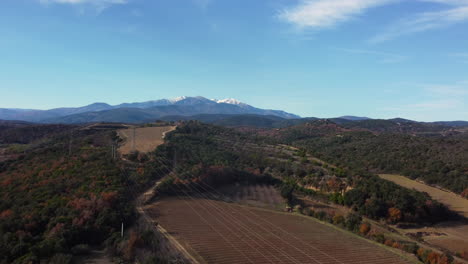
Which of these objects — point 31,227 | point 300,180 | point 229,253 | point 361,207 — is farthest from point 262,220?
point 31,227

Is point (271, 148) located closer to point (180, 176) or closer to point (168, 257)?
point (180, 176)

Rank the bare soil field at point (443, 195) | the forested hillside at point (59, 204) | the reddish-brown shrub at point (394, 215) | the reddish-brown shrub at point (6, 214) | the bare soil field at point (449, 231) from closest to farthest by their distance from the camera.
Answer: the forested hillside at point (59, 204) < the reddish-brown shrub at point (6, 214) < the bare soil field at point (449, 231) < the reddish-brown shrub at point (394, 215) < the bare soil field at point (443, 195)

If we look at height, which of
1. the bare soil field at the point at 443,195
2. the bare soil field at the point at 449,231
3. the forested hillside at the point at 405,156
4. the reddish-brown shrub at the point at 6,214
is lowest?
the bare soil field at the point at 449,231

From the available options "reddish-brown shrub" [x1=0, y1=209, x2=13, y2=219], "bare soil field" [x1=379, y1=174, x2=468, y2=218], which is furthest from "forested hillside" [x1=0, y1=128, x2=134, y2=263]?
"bare soil field" [x1=379, y1=174, x2=468, y2=218]

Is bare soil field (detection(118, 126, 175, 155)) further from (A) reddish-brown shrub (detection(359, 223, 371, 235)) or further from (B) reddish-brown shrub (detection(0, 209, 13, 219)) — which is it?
(A) reddish-brown shrub (detection(359, 223, 371, 235))

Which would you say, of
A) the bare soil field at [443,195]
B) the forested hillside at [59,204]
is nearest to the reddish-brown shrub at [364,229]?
the bare soil field at [443,195]

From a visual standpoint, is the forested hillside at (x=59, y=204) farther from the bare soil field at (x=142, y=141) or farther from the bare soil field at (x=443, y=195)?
the bare soil field at (x=443, y=195)

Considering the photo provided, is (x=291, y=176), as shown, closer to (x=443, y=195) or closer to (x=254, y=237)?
(x=443, y=195)
